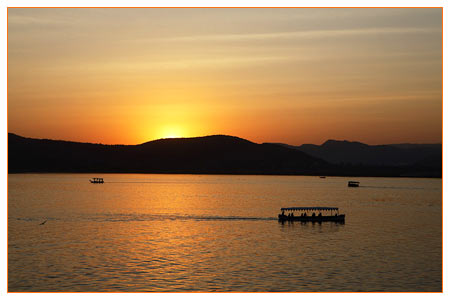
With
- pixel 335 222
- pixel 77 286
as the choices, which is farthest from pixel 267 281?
pixel 335 222

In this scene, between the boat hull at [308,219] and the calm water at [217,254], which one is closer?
the calm water at [217,254]

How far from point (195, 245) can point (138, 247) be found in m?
8.64

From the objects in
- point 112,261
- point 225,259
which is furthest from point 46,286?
point 225,259

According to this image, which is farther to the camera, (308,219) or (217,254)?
(308,219)

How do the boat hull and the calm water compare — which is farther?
the boat hull

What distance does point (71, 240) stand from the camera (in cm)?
8569

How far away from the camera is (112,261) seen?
218 feet

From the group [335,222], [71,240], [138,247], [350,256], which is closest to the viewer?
[350,256]

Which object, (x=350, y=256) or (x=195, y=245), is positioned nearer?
(x=350, y=256)

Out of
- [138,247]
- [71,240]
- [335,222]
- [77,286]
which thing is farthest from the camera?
[335,222]

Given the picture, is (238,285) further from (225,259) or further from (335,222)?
(335,222)
